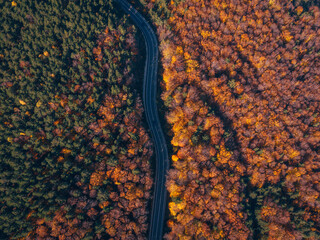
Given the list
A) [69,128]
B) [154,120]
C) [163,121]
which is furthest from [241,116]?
[69,128]

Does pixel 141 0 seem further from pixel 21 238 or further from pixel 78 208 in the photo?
pixel 21 238

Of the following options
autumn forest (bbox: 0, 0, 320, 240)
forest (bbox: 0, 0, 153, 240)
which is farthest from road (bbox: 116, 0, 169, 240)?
forest (bbox: 0, 0, 153, 240)

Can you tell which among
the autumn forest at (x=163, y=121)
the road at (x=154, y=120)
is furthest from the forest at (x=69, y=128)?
the road at (x=154, y=120)

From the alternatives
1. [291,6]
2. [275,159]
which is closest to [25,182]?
[275,159]

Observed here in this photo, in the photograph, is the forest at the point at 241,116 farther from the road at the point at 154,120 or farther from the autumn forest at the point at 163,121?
the road at the point at 154,120

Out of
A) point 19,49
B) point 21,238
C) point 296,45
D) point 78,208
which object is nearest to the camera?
point 21,238

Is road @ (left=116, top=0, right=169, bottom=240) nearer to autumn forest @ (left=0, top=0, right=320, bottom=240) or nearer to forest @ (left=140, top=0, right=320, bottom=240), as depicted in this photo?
autumn forest @ (left=0, top=0, right=320, bottom=240)
